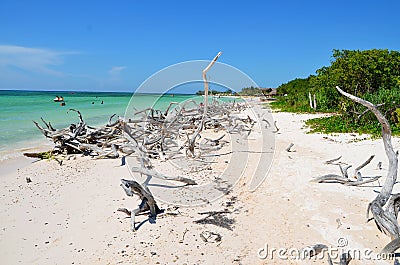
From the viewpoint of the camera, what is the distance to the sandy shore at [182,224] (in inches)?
145

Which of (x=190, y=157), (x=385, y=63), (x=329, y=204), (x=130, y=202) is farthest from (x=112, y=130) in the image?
(x=385, y=63)

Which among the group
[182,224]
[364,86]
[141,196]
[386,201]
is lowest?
[182,224]

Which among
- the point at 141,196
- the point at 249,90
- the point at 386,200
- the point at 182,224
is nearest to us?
the point at 386,200

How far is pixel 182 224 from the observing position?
439 centimetres

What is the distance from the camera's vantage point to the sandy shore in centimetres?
369

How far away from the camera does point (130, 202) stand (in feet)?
17.4

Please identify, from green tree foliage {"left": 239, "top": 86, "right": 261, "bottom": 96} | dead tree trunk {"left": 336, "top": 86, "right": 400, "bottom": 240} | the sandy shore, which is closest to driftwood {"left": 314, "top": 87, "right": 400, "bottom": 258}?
dead tree trunk {"left": 336, "top": 86, "right": 400, "bottom": 240}

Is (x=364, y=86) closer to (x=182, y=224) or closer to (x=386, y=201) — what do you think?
(x=386, y=201)

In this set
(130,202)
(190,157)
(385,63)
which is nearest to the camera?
(130,202)

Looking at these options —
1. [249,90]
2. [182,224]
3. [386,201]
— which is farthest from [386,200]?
[249,90]

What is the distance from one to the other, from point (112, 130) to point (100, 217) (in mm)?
6639

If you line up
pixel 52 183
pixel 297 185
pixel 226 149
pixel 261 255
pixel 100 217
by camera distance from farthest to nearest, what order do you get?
1. pixel 226 149
2. pixel 52 183
3. pixel 297 185
4. pixel 100 217
5. pixel 261 255

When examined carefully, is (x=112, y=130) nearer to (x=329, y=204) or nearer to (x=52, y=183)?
(x=52, y=183)

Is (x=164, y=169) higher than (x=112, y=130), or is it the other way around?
(x=112, y=130)
